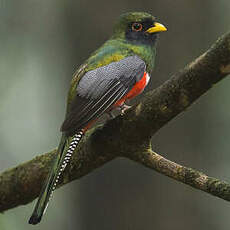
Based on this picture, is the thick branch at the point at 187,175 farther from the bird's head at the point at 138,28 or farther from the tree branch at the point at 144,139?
the bird's head at the point at 138,28

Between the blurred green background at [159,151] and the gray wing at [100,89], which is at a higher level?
the gray wing at [100,89]

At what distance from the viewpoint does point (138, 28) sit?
17.3 feet

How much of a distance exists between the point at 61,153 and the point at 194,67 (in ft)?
3.87

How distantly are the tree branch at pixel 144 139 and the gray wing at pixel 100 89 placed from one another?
0.47 ft

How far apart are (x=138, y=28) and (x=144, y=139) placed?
1.70m

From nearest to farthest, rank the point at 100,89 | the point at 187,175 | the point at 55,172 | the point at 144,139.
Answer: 1. the point at 187,175
2. the point at 144,139
3. the point at 55,172
4. the point at 100,89

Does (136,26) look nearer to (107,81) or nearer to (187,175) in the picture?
(107,81)

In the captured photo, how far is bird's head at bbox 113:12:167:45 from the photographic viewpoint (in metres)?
5.19

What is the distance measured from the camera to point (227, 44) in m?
3.14

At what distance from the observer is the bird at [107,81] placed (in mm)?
3992

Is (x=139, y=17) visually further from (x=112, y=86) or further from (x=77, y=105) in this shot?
(x=77, y=105)

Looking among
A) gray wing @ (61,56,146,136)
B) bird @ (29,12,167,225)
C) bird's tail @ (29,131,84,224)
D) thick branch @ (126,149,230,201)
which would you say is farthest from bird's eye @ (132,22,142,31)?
thick branch @ (126,149,230,201)

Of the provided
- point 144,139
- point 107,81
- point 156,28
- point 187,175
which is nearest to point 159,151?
point 156,28

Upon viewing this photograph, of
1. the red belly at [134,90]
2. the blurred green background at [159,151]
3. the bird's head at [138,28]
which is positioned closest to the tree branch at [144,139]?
the red belly at [134,90]
